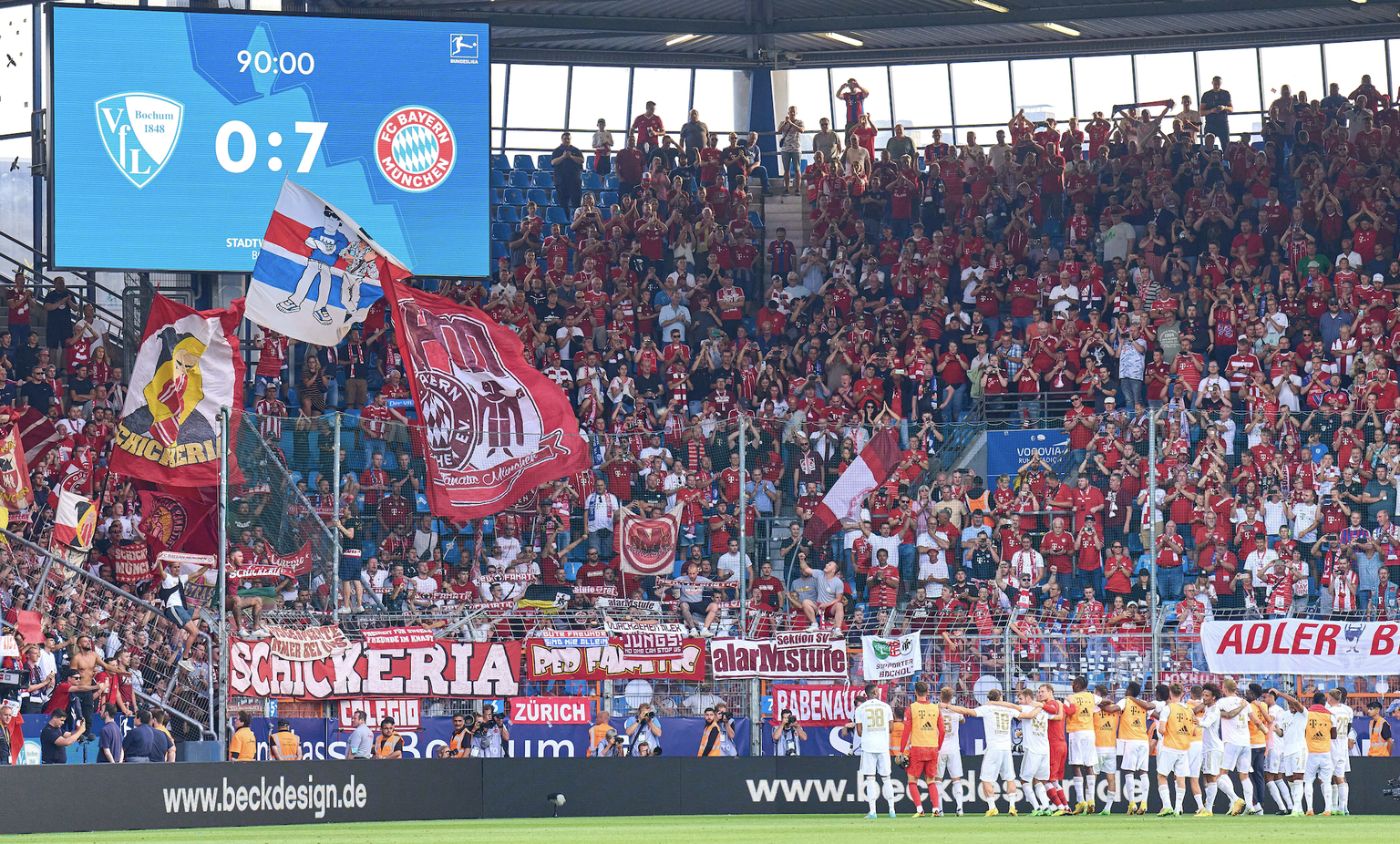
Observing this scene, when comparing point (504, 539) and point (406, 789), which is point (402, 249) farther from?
point (406, 789)

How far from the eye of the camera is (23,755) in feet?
63.2

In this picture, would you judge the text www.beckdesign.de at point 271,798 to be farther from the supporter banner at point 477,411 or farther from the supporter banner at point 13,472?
the supporter banner at point 13,472

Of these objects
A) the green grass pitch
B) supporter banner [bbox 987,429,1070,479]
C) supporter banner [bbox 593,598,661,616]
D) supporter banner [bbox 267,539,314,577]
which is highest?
supporter banner [bbox 987,429,1070,479]

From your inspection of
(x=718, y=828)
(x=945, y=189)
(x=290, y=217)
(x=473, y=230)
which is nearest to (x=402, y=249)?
(x=473, y=230)

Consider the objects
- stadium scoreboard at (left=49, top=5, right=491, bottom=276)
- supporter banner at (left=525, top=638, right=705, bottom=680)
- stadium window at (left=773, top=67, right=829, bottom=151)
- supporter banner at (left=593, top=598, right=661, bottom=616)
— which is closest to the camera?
supporter banner at (left=525, top=638, right=705, bottom=680)

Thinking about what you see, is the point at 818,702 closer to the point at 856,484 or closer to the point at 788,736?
the point at 788,736

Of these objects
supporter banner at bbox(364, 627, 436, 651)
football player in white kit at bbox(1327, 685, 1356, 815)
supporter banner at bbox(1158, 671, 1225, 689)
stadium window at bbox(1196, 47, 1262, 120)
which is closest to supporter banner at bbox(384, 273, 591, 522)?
supporter banner at bbox(364, 627, 436, 651)

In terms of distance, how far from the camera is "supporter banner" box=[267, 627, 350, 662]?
1966cm

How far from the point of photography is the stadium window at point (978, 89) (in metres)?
41.9

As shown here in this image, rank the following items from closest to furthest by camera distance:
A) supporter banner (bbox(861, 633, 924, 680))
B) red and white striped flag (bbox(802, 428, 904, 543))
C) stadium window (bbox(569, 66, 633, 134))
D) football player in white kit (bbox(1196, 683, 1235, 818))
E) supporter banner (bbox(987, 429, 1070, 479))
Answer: football player in white kit (bbox(1196, 683, 1235, 818))
supporter banner (bbox(861, 633, 924, 680))
red and white striped flag (bbox(802, 428, 904, 543))
supporter banner (bbox(987, 429, 1070, 479))
stadium window (bbox(569, 66, 633, 134))

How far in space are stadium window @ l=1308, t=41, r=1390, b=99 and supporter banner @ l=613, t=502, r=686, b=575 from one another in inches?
939

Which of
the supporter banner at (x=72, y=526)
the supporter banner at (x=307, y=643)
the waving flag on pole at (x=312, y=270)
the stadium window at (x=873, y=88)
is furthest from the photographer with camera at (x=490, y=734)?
the stadium window at (x=873, y=88)

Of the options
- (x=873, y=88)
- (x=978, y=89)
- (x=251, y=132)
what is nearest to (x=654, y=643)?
(x=251, y=132)

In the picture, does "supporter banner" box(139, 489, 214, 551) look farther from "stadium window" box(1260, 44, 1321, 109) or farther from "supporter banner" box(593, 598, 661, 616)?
"stadium window" box(1260, 44, 1321, 109)
